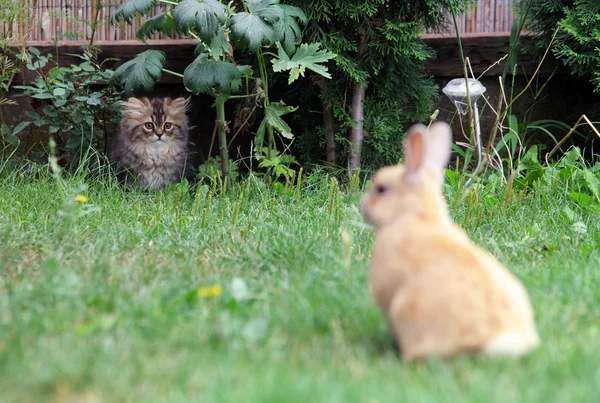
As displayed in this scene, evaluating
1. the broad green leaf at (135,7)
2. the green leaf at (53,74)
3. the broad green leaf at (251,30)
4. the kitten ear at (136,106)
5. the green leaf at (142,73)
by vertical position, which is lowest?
the kitten ear at (136,106)

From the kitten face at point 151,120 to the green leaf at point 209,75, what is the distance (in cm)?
105

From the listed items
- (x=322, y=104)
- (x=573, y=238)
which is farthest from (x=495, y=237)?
(x=322, y=104)

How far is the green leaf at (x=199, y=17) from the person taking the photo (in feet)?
15.0

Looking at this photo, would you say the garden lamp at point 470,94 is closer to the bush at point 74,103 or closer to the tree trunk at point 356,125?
the tree trunk at point 356,125

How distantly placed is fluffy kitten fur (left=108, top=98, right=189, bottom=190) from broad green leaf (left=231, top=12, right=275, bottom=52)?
1.49m

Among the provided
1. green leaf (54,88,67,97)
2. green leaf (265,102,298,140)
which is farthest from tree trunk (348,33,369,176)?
green leaf (54,88,67,97)

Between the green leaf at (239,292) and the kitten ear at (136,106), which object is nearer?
the green leaf at (239,292)

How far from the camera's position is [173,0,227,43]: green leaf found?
459cm

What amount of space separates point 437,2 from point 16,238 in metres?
3.79

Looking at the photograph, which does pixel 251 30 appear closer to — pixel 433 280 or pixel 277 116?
pixel 277 116

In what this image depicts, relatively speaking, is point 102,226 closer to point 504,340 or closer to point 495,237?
point 495,237

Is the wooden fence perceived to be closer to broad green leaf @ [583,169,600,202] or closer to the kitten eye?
broad green leaf @ [583,169,600,202]

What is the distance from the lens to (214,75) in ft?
16.5

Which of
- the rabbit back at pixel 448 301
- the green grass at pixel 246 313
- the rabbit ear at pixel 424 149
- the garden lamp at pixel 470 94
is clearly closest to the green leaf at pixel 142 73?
the green grass at pixel 246 313
